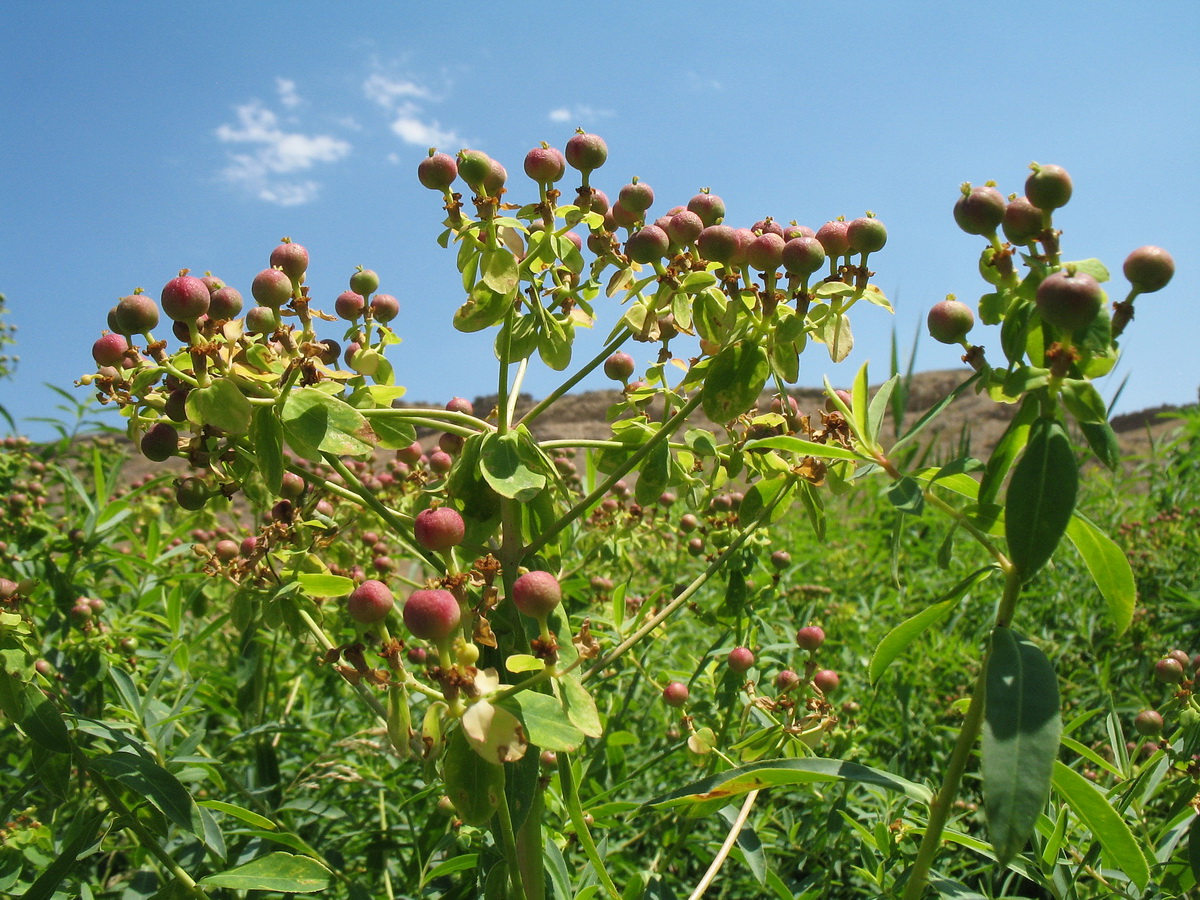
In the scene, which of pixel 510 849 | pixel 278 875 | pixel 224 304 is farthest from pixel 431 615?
pixel 278 875

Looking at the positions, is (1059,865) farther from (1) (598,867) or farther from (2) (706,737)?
(1) (598,867)

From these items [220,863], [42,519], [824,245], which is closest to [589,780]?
[220,863]

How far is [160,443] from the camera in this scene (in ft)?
3.92

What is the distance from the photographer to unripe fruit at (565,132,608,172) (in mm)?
1311

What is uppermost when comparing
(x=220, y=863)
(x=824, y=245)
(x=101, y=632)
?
(x=824, y=245)

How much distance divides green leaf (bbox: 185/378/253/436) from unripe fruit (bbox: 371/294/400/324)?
1.56 feet

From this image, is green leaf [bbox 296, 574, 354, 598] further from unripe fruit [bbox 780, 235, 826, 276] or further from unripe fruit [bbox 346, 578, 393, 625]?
unripe fruit [bbox 780, 235, 826, 276]

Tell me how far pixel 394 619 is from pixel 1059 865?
48.6 inches

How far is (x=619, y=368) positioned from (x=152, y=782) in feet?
3.36

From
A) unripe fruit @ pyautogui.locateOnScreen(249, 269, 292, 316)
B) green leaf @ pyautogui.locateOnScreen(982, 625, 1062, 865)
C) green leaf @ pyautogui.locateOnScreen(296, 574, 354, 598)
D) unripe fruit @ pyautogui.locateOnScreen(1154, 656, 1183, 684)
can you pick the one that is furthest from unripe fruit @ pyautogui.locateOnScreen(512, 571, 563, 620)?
unripe fruit @ pyautogui.locateOnScreen(1154, 656, 1183, 684)

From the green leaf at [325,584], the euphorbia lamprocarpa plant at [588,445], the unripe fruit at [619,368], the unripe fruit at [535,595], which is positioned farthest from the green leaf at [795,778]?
the unripe fruit at [619,368]

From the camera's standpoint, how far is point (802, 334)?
1114mm

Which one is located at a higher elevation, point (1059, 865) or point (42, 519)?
point (42, 519)

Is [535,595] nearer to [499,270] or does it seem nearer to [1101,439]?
[499,270]
